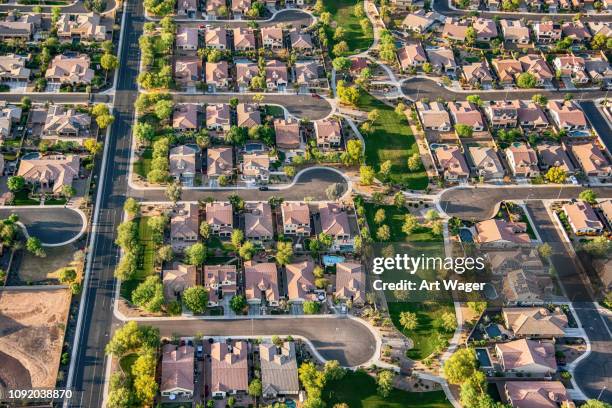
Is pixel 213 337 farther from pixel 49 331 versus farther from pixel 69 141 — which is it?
pixel 69 141

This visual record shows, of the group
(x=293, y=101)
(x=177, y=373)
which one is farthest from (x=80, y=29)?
(x=177, y=373)

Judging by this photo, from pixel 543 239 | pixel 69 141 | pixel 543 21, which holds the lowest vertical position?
pixel 543 239

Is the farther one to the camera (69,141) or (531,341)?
(69,141)

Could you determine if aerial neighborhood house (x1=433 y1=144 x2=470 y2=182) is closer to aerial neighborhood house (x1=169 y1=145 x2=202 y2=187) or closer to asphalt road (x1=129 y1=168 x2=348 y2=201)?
asphalt road (x1=129 y1=168 x2=348 y2=201)

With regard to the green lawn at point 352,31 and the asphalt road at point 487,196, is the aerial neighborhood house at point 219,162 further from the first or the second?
the green lawn at point 352,31

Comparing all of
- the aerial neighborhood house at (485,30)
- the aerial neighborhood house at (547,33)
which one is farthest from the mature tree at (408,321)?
the aerial neighborhood house at (547,33)

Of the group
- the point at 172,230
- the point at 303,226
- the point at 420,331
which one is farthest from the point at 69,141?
the point at 420,331
